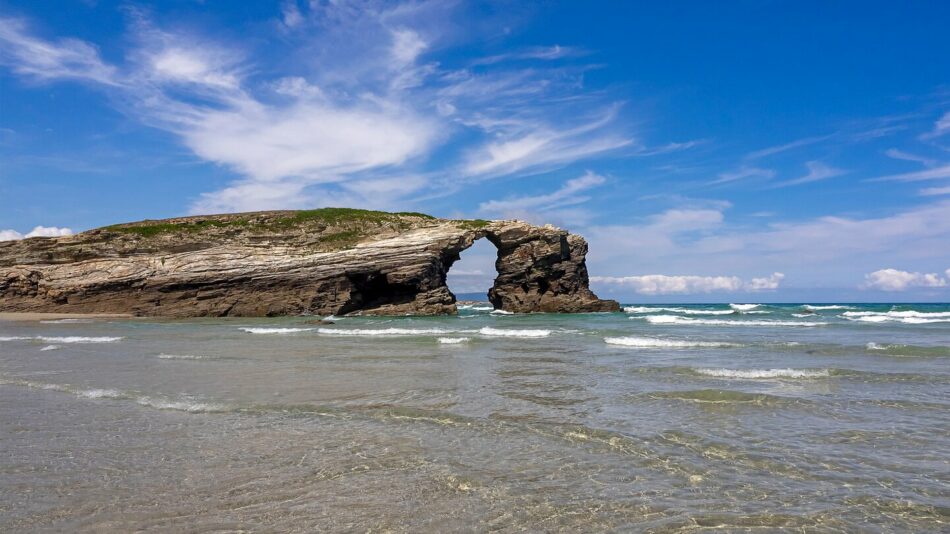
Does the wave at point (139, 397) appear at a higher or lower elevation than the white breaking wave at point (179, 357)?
lower

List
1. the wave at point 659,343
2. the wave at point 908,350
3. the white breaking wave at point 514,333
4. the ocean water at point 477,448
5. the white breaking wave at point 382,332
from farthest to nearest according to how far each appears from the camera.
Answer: the white breaking wave at point 382,332
the white breaking wave at point 514,333
the wave at point 659,343
the wave at point 908,350
the ocean water at point 477,448

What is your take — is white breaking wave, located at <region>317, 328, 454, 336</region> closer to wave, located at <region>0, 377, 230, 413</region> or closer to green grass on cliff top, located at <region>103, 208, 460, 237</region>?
wave, located at <region>0, 377, 230, 413</region>

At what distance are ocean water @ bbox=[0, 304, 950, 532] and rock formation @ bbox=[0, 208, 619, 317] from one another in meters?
32.7

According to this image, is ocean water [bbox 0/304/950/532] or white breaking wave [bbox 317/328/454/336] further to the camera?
white breaking wave [bbox 317/328/454/336]

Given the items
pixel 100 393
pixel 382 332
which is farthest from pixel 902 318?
pixel 100 393

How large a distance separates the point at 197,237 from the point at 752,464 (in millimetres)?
51642

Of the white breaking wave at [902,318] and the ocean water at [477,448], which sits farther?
the white breaking wave at [902,318]

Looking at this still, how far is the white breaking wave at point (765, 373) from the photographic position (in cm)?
1229

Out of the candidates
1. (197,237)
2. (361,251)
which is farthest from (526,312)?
(197,237)

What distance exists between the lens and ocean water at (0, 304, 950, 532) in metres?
4.54

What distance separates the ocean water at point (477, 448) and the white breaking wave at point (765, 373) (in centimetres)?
9

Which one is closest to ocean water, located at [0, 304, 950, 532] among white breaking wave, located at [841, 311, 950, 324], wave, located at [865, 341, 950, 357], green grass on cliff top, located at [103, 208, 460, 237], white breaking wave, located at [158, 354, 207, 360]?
white breaking wave, located at [158, 354, 207, 360]

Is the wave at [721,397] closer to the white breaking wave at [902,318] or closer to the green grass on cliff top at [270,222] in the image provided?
the white breaking wave at [902,318]

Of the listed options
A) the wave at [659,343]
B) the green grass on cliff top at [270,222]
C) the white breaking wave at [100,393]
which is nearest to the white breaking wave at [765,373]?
the wave at [659,343]
